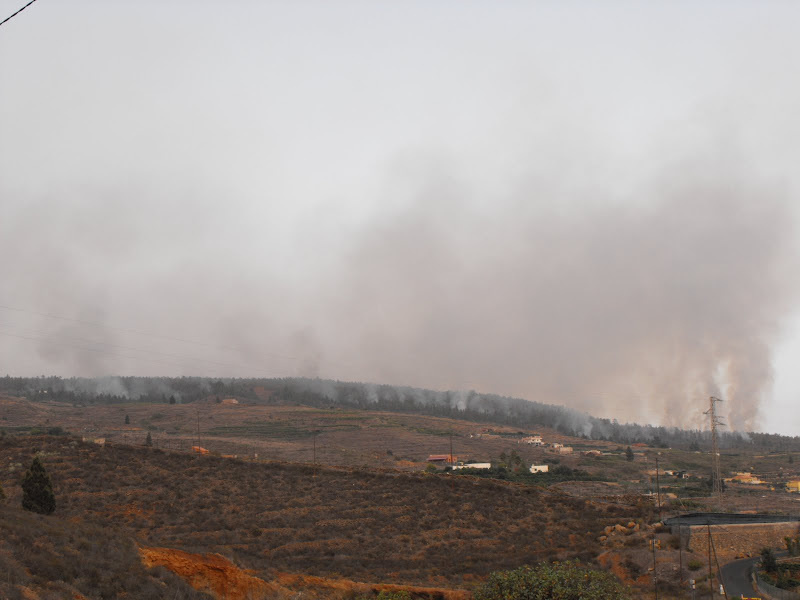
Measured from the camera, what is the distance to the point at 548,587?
2562 cm

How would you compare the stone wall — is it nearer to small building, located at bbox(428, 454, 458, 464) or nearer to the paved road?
the paved road

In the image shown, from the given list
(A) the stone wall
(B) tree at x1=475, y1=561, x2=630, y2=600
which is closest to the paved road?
(A) the stone wall

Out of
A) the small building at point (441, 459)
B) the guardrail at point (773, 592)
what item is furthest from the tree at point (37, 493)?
the small building at point (441, 459)

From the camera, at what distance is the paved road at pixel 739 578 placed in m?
38.5

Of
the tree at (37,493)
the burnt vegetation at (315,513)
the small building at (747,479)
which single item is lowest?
the small building at (747,479)

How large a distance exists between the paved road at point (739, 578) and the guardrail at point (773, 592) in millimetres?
545

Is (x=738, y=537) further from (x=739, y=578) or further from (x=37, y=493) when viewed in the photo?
(x=37, y=493)

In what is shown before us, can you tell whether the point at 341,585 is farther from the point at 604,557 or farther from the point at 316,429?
the point at 316,429

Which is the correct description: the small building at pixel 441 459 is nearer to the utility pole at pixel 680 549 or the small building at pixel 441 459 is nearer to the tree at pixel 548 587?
the utility pole at pixel 680 549

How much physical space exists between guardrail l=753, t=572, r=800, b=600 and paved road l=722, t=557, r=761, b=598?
1.79ft

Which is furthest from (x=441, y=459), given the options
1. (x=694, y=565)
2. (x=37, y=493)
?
(x=37, y=493)

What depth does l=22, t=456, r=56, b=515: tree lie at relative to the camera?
4434 centimetres

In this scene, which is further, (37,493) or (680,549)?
(37,493)

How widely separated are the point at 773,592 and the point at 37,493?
49.7 m
